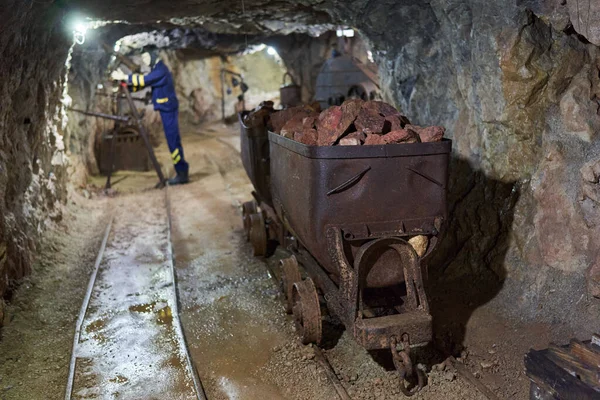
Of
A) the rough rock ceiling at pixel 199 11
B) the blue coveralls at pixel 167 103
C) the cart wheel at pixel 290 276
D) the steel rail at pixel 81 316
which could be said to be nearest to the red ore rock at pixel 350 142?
the cart wheel at pixel 290 276

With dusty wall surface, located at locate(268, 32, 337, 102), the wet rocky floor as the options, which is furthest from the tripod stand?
dusty wall surface, located at locate(268, 32, 337, 102)

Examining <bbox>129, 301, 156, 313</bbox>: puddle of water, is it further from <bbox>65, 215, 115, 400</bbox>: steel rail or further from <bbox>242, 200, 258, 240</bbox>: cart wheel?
<bbox>242, 200, 258, 240</bbox>: cart wheel

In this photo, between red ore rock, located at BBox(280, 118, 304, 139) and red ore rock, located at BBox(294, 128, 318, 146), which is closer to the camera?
red ore rock, located at BBox(294, 128, 318, 146)

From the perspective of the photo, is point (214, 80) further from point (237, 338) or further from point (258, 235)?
point (237, 338)

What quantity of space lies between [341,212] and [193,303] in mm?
2518

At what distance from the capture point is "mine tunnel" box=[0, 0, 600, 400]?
420 centimetres

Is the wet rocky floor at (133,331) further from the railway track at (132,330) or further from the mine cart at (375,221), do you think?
the mine cart at (375,221)

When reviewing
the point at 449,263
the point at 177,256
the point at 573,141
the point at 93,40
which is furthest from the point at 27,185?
the point at 573,141

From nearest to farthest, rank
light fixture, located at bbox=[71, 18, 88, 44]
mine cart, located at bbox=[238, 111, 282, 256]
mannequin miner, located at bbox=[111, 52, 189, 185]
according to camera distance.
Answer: mine cart, located at bbox=[238, 111, 282, 256] → light fixture, located at bbox=[71, 18, 88, 44] → mannequin miner, located at bbox=[111, 52, 189, 185]

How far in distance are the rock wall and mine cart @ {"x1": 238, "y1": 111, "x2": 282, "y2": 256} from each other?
2.21 meters

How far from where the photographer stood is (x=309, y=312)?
4609 millimetres

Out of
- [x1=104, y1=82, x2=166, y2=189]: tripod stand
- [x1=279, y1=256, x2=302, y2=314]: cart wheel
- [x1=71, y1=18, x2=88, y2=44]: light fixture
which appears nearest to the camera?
[x1=279, y1=256, x2=302, y2=314]: cart wheel

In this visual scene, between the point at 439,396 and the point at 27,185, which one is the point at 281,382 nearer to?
the point at 439,396

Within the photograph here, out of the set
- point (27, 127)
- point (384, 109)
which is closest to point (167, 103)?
point (27, 127)
